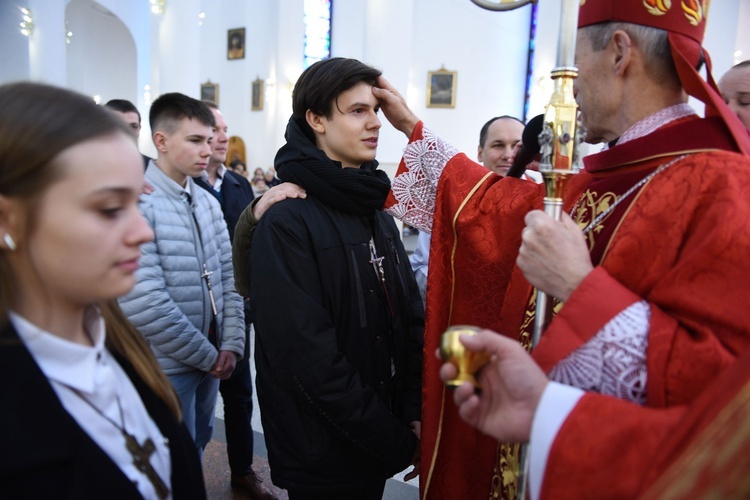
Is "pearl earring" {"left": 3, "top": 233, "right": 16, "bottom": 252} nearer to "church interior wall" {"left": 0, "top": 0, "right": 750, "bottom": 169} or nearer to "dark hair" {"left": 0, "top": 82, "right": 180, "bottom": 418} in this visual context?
"dark hair" {"left": 0, "top": 82, "right": 180, "bottom": 418}

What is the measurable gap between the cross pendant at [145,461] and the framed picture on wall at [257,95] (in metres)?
14.3

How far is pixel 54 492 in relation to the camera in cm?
81

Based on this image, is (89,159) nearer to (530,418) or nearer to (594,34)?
(530,418)

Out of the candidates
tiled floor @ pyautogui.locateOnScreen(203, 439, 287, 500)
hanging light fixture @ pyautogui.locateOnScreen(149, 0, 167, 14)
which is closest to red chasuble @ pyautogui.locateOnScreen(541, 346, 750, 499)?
tiled floor @ pyautogui.locateOnScreen(203, 439, 287, 500)

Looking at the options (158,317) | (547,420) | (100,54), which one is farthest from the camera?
(100,54)

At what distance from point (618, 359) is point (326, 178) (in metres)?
0.98

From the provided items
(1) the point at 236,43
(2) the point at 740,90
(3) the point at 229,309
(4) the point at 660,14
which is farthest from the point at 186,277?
(1) the point at 236,43

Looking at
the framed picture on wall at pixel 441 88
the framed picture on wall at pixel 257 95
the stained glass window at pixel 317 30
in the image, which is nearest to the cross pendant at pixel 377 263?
the framed picture on wall at pixel 441 88

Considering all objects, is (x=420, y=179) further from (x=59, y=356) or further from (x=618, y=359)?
(x=59, y=356)

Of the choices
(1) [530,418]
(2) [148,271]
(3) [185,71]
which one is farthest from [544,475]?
(3) [185,71]

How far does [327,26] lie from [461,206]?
583 inches

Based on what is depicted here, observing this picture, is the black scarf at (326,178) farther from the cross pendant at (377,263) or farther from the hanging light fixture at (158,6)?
the hanging light fixture at (158,6)

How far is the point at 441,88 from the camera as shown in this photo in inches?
567

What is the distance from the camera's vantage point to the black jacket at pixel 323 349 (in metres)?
1.52
